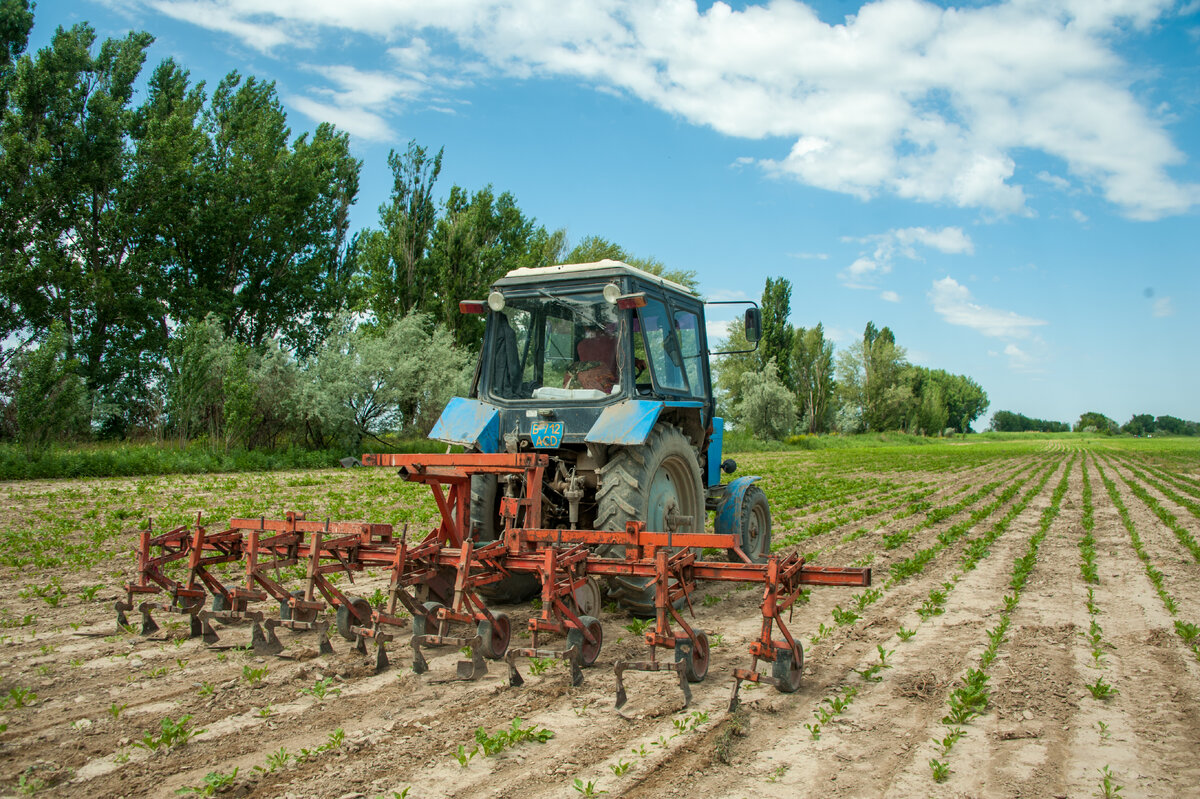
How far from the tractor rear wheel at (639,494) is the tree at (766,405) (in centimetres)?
4101

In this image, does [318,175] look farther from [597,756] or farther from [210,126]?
[597,756]

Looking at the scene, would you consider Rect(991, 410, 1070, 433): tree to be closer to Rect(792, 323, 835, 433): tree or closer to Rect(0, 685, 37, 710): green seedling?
Rect(792, 323, 835, 433): tree

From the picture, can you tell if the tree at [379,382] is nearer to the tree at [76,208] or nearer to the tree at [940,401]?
the tree at [76,208]

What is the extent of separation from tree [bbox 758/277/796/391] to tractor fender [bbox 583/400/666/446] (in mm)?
45482

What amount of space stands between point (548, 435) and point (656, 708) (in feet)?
7.91

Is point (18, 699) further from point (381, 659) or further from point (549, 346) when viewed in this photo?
point (549, 346)

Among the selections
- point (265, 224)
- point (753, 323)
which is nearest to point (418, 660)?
point (753, 323)

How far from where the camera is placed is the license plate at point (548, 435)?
5.89 metres

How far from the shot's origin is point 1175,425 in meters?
129

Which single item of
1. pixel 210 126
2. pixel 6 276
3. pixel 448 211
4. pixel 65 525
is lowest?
pixel 65 525

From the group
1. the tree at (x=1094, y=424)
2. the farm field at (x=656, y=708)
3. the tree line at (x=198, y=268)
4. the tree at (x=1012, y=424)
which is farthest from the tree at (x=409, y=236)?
the tree at (x=1012, y=424)

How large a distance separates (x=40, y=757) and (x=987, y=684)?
489 cm

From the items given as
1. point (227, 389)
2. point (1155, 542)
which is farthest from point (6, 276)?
point (1155, 542)

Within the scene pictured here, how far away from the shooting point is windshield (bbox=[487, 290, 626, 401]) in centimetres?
637
